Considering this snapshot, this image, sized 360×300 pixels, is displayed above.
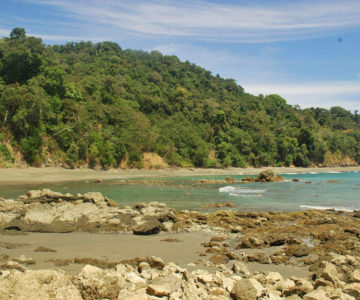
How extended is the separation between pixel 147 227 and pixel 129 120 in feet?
172

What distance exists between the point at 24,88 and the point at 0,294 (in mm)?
47670

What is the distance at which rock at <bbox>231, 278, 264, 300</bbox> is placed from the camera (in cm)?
632

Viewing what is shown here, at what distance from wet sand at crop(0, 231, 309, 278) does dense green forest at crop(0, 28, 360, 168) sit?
34.5 m

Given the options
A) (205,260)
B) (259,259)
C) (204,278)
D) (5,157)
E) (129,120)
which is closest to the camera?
(204,278)

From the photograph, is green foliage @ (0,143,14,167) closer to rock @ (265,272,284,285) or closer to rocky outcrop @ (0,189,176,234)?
rocky outcrop @ (0,189,176,234)

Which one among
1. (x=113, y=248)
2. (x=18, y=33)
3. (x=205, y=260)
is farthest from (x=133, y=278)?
(x=18, y=33)

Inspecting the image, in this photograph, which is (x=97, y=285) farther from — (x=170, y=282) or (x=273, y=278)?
(x=273, y=278)

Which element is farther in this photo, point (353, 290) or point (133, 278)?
point (133, 278)

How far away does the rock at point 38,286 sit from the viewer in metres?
5.51

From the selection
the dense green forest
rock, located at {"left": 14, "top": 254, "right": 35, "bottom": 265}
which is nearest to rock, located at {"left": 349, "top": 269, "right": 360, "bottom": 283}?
rock, located at {"left": 14, "top": 254, "right": 35, "bottom": 265}

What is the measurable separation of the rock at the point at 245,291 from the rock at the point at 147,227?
749 centimetres

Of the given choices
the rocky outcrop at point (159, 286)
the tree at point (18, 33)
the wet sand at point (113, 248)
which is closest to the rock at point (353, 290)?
the rocky outcrop at point (159, 286)

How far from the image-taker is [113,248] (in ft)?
36.4

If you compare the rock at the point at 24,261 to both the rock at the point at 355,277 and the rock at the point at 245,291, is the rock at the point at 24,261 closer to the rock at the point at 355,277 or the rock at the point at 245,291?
the rock at the point at 245,291
